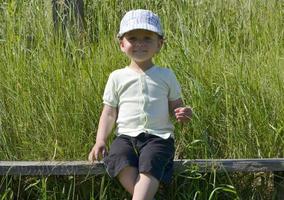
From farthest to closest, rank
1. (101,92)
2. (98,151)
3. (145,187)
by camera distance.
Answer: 1. (101,92)
2. (98,151)
3. (145,187)

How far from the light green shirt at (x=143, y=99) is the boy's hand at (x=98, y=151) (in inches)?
4.4

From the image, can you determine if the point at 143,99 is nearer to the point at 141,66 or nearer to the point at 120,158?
the point at 141,66

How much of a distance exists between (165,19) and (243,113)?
91 centimetres

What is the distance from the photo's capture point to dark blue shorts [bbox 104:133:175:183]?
10.0 ft

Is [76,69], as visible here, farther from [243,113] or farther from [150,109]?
[243,113]

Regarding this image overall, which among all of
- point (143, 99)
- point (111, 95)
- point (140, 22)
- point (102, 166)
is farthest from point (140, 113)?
point (140, 22)

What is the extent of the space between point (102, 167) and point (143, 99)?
0.38 metres

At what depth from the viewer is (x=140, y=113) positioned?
125 inches

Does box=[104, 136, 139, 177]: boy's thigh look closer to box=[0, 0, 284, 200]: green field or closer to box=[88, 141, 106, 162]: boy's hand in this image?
box=[88, 141, 106, 162]: boy's hand

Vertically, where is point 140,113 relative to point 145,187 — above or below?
above

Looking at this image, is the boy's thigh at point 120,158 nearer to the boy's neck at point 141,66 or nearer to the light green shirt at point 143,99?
the light green shirt at point 143,99

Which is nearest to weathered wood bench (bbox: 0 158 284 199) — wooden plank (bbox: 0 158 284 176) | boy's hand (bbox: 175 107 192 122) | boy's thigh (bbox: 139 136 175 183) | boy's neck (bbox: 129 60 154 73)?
wooden plank (bbox: 0 158 284 176)

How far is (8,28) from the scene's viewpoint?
389cm

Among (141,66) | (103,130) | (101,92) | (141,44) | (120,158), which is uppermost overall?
(141,44)
